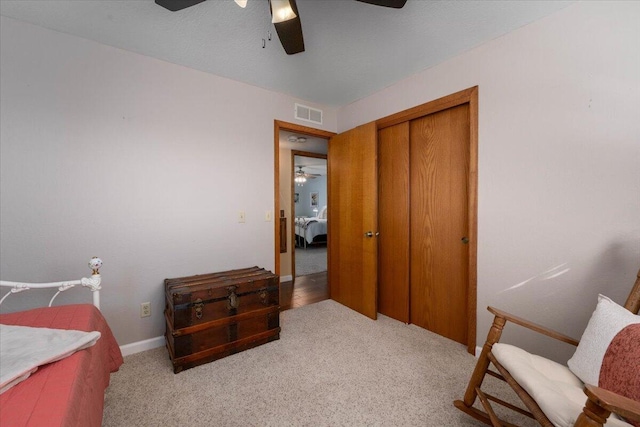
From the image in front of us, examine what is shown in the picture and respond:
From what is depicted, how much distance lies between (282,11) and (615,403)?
1.95 meters

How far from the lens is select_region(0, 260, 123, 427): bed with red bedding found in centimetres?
75

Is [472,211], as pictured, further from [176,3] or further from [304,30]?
[176,3]

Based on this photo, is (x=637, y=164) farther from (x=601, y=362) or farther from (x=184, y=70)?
(x=184, y=70)

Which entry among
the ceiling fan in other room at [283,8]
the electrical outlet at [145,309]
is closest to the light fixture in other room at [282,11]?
the ceiling fan in other room at [283,8]

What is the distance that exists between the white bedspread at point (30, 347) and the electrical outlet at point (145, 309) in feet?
3.60

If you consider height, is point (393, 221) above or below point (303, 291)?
above

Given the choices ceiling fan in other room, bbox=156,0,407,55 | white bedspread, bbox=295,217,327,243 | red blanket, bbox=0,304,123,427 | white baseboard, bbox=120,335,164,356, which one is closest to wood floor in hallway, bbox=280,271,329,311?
white baseboard, bbox=120,335,164,356

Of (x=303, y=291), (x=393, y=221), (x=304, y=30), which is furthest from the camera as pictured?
(x=303, y=291)

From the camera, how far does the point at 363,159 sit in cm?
296

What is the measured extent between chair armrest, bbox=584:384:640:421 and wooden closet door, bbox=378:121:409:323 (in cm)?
191

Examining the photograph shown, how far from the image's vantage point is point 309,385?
180 centimetres

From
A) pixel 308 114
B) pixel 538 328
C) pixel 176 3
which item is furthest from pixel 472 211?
pixel 176 3

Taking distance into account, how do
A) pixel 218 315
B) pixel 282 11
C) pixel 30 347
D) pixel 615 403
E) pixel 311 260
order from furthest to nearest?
pixel 311 260
pixel 218 315
pixel 282 11
pixel 30 347
pixel 615 403

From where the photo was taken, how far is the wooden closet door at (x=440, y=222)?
234 centimetres
